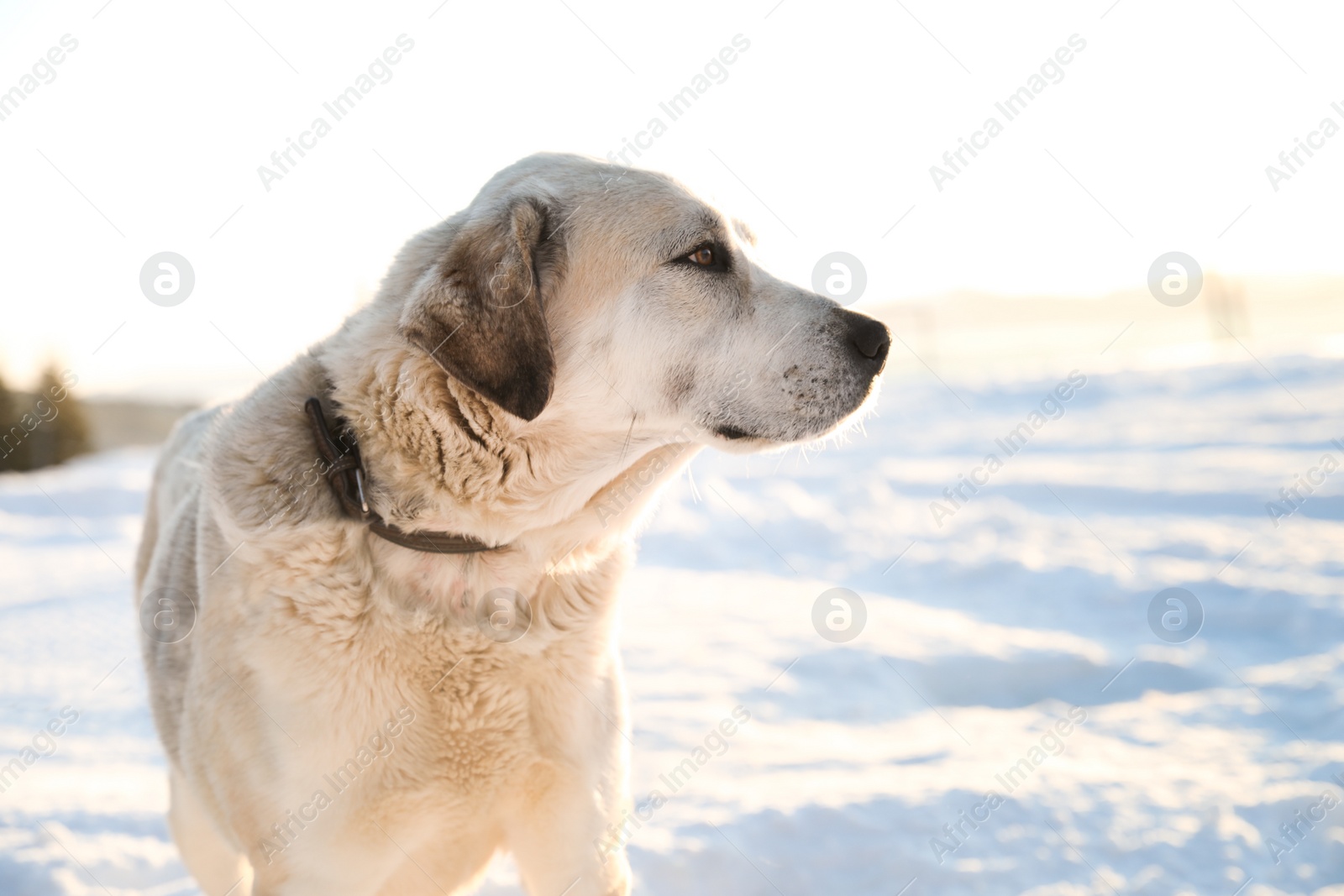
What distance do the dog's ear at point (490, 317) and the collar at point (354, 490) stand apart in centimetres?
30

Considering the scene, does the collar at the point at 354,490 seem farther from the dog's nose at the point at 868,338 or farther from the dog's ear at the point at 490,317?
the dog's nose at the point at 868,338

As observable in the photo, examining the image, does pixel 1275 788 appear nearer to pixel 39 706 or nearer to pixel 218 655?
pixel 218 655

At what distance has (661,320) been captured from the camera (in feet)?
8.23

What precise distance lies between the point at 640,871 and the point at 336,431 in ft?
5.93

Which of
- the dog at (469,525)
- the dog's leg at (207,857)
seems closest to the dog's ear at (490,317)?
the dog at (469,525)

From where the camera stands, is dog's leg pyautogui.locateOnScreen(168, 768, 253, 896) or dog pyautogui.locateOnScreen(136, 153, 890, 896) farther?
dog's leg pyautogui.locateOnScreen(168, 768, 253, 896)

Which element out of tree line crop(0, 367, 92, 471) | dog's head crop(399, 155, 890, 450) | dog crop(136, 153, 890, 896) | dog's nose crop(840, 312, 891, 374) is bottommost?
tree line crop(0, 367, 92, 471)

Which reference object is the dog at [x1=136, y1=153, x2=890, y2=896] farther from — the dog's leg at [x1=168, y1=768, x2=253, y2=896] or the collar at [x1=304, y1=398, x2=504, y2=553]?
the dog's leg at [x1=168, y1=768, x2=253, y2=896]

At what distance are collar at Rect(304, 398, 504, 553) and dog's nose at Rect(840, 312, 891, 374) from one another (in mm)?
1186

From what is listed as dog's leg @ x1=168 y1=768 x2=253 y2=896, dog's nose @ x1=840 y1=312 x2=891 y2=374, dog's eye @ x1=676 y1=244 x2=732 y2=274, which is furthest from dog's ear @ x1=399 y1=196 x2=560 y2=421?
dog's leg @ x1=168 y1=768 x2=253 y2=896

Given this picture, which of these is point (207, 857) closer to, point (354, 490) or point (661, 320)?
point (354, 490)

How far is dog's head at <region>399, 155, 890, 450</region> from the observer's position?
244 cm

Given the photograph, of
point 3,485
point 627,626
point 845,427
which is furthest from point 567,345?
point 3,485

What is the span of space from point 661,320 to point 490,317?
51cm
